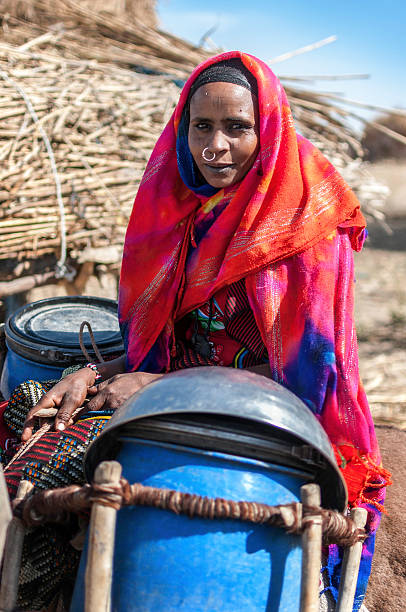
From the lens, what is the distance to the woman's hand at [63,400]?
1.78 metres

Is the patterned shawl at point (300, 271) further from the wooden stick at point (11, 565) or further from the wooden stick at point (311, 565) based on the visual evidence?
the wooden stick at point (11, 565)

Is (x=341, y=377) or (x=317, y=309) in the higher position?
(x=317, y=309)

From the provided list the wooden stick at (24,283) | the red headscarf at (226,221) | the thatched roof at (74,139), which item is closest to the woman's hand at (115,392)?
the red headscarf at (226,221)

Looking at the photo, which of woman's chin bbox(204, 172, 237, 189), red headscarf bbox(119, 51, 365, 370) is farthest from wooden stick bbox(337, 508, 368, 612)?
woman's chin bbox(204, 172, 237, 189)

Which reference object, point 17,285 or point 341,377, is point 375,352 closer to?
point 17,285

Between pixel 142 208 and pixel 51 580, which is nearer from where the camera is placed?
pixel 51 580

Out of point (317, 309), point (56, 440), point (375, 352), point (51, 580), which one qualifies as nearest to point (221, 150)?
point (317, 309)

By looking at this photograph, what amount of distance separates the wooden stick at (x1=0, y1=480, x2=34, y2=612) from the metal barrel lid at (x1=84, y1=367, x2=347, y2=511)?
24 cm

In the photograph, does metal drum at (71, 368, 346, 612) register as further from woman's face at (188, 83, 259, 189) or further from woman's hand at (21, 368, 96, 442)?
woman's face at (188, 83, 259, 189)

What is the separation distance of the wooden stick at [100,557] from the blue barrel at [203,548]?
6 centimetres

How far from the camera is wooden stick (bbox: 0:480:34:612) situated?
1283mm

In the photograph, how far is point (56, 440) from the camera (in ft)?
5.46

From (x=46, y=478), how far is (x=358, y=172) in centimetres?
541

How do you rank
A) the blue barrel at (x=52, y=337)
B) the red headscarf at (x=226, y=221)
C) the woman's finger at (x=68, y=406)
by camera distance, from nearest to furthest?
1. the woman's finger at (x=68, y=406)
2. the red headscarf at (x=226, y=221)
3. the blue barrel at (x=52, y=337)
